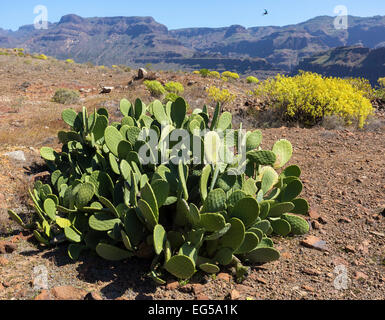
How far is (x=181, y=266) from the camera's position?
2.32m

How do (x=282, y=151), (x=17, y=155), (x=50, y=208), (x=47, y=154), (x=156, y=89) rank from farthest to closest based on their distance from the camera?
(x=156, y=89), (x=17, y=155), (x=47, y=154), (x=282, y=151), (x=50, y=208)

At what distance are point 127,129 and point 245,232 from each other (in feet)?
5.41

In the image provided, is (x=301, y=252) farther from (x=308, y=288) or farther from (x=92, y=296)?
(x=92, y=296)

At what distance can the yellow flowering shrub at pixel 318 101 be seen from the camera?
22.9ft

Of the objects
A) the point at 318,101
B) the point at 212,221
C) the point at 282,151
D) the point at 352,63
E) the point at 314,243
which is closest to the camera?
the point at 212,221

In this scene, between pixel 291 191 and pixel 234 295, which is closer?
pixel 234 295

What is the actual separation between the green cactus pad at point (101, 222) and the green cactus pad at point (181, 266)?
2.06ft

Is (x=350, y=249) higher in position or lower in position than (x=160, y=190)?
lower

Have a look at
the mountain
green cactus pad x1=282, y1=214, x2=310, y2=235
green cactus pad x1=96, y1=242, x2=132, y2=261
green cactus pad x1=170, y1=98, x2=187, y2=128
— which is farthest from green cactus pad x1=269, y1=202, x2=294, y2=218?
the mountain

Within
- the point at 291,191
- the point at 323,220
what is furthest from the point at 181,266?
the point at 323,220

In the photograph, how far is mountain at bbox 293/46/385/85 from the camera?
412 feet

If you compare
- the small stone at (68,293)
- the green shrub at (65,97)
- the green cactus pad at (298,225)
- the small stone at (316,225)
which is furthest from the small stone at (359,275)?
the green shrub at (65,97)

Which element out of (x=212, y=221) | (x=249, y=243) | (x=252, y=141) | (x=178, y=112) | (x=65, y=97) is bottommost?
(x=249, y=243)

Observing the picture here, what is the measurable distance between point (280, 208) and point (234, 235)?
67cm
